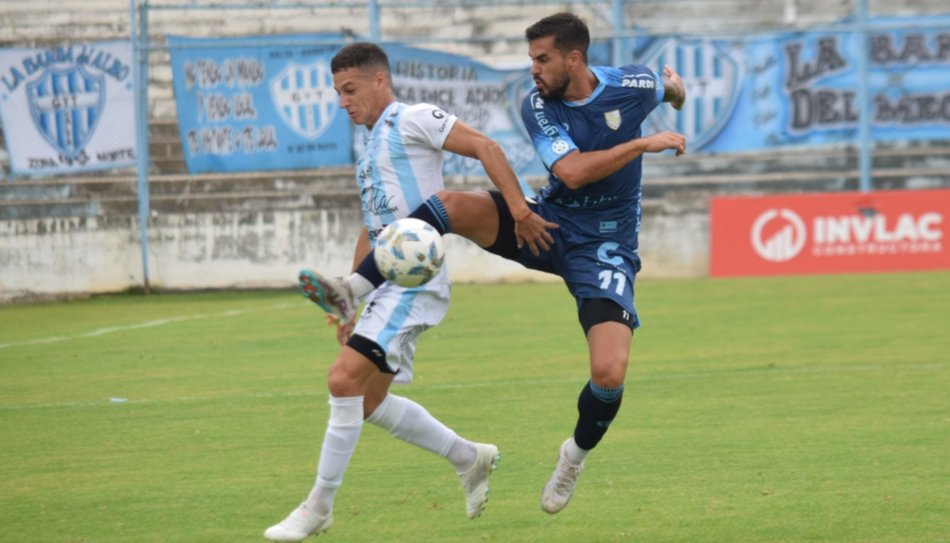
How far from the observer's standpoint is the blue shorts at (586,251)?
7.00 m

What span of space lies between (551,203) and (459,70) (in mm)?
13048

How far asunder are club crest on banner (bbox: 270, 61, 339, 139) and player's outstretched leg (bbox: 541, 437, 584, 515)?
1367cm

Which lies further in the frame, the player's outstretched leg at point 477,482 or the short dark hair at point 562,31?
the short dark hair at point 562,31

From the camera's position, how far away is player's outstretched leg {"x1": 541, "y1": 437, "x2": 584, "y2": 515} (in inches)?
256

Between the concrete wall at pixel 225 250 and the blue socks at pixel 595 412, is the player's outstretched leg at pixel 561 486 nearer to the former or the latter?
the blue socks at pixel 595 412

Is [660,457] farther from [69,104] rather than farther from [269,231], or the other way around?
[69,104]

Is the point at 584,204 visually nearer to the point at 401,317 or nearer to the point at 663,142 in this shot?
A: the point at 663,142

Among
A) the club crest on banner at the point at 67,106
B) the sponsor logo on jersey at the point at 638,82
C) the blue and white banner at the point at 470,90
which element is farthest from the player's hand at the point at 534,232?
the club crest on banner at the point at 67,106

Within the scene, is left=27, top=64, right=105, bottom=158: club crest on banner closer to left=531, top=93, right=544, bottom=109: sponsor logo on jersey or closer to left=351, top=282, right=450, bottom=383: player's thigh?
left=531, top=93, right=544, bottom=109: sponsor logo on jersey

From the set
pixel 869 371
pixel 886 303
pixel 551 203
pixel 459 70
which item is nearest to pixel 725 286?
pixel 886 303

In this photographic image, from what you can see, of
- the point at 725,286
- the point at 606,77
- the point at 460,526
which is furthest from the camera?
the point at 725,286

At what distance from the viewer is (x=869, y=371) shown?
10875 millimetres

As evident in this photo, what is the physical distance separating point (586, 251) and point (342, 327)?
1.25m

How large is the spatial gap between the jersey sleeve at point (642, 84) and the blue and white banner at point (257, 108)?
12809 mm
